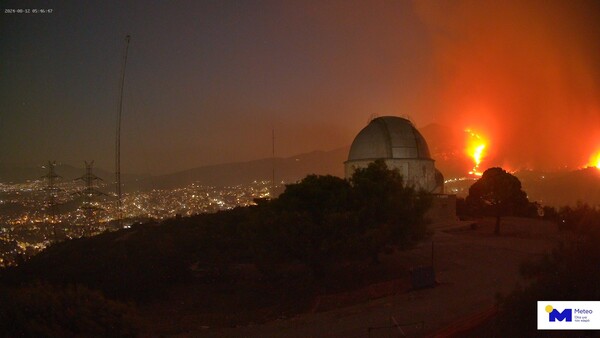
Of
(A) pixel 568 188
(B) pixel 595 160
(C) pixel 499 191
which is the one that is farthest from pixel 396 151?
(B) pixel 595 160

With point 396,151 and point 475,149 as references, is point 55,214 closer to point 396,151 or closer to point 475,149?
point 396,151

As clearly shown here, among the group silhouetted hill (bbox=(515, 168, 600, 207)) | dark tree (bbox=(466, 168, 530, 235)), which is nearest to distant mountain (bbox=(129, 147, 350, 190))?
silhouetted hill (bbox=(515, 168, 600, 207))

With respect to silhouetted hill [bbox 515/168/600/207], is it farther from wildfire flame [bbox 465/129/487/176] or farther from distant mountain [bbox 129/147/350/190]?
distant mountain [bbox 129/147/350/190]

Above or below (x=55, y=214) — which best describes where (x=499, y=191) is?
above

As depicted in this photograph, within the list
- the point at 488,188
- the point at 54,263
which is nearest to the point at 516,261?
the point at 488,188

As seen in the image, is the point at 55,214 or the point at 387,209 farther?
the point at 55,214

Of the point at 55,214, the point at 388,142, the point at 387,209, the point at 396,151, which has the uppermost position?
the point at 388,142

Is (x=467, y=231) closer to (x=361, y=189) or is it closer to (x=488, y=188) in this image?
(x=488, y=188)

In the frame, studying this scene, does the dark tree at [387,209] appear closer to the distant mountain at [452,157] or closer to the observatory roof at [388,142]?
the observatory roof at [388,142]
